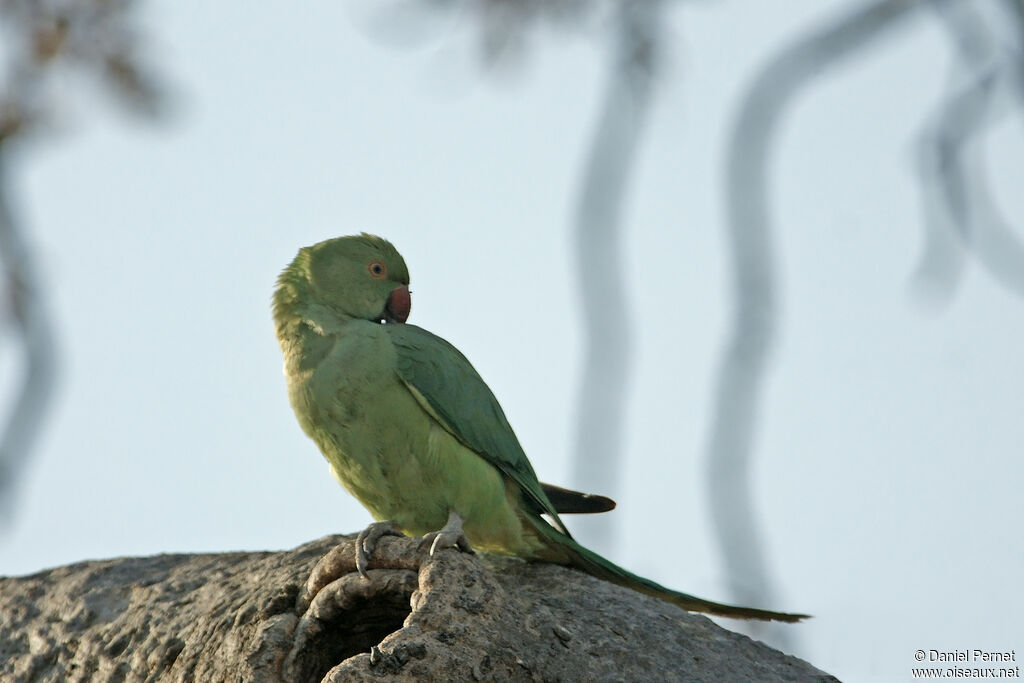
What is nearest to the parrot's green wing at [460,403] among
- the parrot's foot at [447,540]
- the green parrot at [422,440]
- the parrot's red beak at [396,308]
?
the green parrot at [422,440]

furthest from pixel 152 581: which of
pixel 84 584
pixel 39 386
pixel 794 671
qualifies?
pixel 794 671

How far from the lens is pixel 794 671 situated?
454 cm

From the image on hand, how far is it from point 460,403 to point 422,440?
253mm

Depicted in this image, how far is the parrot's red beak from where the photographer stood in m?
5.59

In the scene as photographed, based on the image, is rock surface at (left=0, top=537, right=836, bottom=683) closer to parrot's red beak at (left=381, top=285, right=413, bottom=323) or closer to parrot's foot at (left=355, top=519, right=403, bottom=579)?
parrot's foot at (left=355, top=519, right=403, bottom=579)

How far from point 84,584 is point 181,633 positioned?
78cm

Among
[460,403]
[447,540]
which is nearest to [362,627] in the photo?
[447,540]

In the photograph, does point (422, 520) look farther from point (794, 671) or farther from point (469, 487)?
point (794, 671)

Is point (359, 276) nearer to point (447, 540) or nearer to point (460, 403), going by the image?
point (460, 403)

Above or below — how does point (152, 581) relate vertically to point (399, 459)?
below

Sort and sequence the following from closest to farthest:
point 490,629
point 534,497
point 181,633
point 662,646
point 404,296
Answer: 1. point 490,629
2. point 662,646
3. point 181,633
4. point 534,497
5. point 404,296

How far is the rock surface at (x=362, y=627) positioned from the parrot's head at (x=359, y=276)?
102 cm

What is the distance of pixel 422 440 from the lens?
4973 millimetres

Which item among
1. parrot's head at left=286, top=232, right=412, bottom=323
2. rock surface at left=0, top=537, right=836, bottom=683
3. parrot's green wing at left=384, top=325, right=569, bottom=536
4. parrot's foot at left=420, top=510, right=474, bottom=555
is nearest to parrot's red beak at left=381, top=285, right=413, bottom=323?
parrot's head at left=286, top=232, right=412, bottom=323
